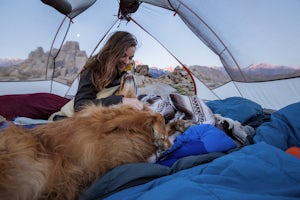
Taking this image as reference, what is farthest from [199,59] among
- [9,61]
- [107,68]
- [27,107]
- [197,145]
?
[197,145]

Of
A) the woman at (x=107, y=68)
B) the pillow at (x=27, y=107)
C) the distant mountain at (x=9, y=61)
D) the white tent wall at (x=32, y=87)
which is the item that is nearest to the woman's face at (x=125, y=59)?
the woman at (x=107, y=68)

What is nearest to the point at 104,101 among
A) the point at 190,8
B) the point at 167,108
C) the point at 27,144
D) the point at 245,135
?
the point at 167,108

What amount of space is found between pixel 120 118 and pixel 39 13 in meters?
2.22

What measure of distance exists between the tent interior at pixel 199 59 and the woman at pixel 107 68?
771 millimetres

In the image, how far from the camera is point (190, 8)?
2.60 m

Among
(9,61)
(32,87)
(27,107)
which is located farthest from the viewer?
(32,87)

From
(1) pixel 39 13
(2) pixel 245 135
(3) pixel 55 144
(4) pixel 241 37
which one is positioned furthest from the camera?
(1) pixel 39 13

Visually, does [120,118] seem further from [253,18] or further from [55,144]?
[253,18]

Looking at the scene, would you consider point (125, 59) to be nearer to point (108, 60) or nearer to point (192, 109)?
point (108, 60)

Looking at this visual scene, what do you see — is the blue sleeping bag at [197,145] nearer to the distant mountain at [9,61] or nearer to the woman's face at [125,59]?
the woman's face at [125,59]

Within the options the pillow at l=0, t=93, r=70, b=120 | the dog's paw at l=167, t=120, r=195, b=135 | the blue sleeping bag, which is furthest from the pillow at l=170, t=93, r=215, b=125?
the pillow at l=0, t=93, r=70, b=120

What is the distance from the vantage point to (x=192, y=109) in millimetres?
1471

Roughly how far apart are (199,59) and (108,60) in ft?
5.30

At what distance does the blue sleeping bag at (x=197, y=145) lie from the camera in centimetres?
106
